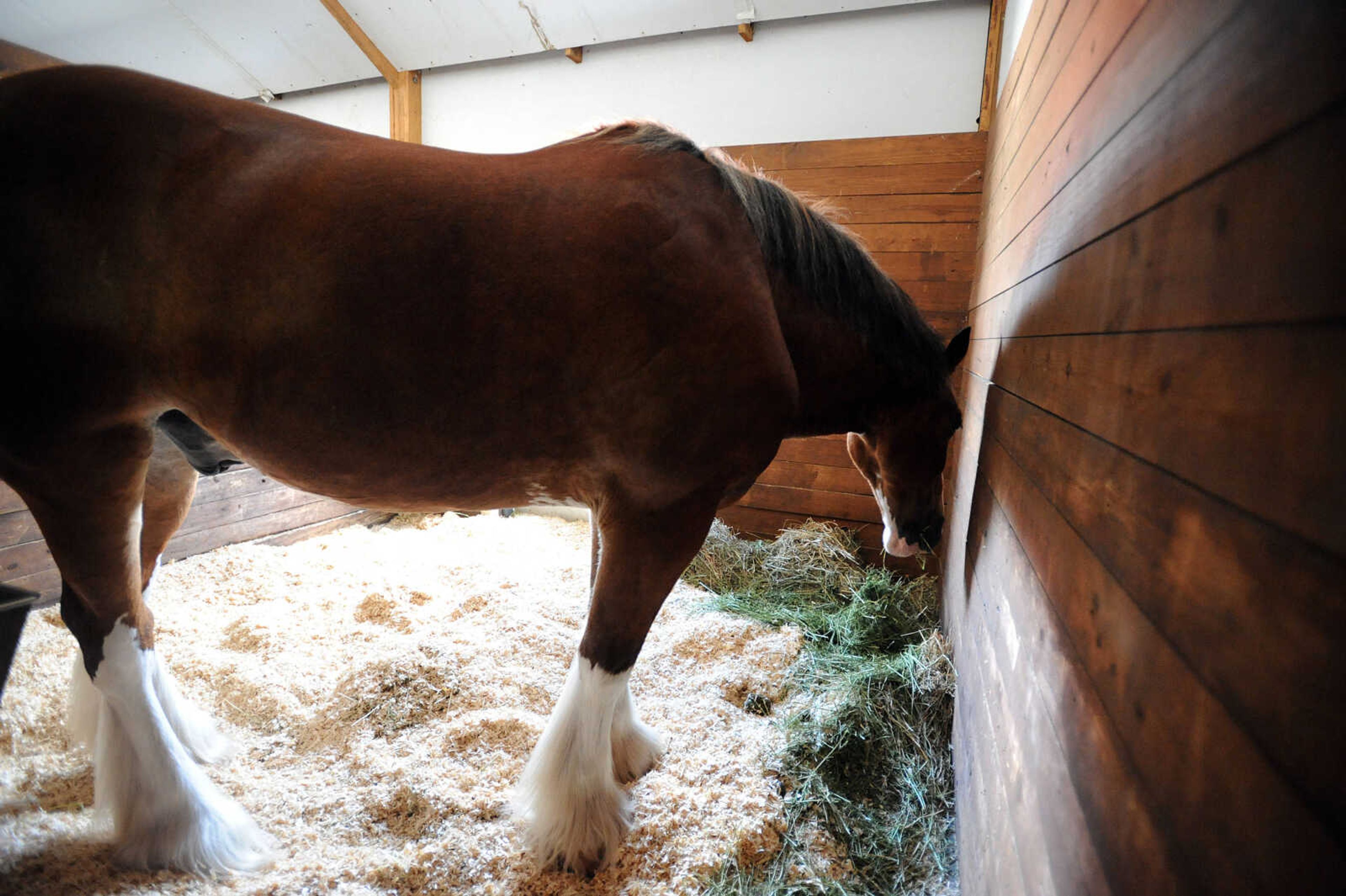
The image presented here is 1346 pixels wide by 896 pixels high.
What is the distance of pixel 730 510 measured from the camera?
3578 millimetres

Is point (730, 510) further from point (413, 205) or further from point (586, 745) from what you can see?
point (413, 205)

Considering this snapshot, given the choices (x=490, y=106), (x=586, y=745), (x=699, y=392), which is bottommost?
(x=586, y=745)

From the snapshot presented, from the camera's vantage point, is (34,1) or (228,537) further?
(34,1)

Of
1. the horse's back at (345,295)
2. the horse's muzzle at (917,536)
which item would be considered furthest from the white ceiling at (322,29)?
the horse's back at (345,295)

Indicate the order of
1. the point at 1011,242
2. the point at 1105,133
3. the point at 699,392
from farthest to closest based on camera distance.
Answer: the point at 1011,242, the point at 699,392, the point at 1105,133

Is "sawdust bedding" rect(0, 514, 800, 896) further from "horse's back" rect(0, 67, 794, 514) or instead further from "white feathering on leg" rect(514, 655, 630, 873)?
"horse's back" rect(0, 67, 794, 514)

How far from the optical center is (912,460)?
182 cm

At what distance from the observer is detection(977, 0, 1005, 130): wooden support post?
9.97ft

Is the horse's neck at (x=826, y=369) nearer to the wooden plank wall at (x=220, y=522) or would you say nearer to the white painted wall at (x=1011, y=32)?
the white painted wall at (x=1011, y=32)

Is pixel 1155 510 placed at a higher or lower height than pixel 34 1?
lower

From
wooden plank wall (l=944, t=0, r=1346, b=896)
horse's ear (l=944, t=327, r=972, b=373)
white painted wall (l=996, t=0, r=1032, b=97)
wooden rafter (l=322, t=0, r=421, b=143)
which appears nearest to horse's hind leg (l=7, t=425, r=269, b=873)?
wooden plank wall (l=944, t=0, r=1346, b=896)

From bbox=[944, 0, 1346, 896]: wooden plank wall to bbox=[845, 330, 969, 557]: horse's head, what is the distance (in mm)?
612

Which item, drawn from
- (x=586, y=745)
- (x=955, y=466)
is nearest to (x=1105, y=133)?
(x=586, y=745)

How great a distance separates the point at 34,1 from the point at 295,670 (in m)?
4.67
